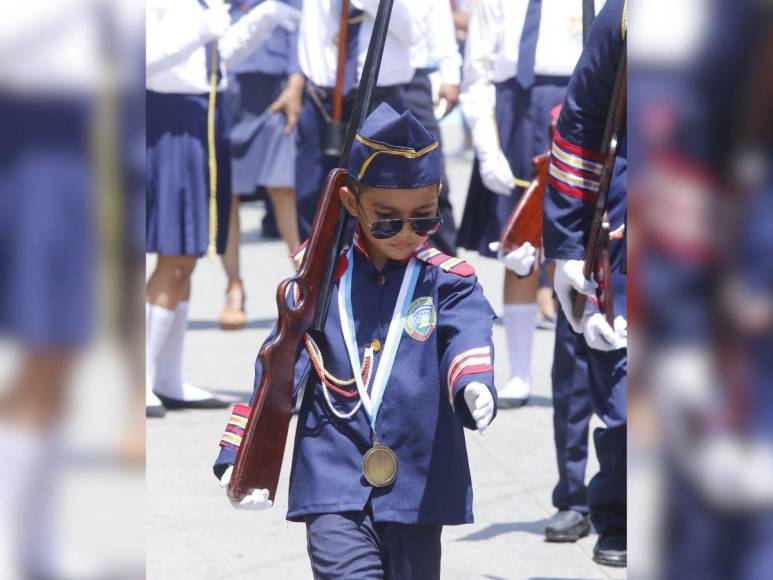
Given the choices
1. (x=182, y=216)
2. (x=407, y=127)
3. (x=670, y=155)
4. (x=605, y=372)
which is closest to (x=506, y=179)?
(x=182, y=216)

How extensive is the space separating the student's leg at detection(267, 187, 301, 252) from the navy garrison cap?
5550 millimetres

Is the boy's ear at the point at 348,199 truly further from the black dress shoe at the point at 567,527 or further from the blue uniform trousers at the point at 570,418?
the black dress shoe at the point at 567,527

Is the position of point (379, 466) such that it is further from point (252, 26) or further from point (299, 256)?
point (252, 26)

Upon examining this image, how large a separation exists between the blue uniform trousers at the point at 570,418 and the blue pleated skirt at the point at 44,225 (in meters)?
3.73

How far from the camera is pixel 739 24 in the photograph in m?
0.94

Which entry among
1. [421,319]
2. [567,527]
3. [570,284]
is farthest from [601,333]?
[567,527]

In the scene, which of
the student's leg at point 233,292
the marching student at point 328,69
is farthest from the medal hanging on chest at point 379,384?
the student's leg at point 233,292

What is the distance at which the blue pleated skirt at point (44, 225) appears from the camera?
0.96 meters

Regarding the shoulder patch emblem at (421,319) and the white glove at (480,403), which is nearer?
the white glove at (480,403)

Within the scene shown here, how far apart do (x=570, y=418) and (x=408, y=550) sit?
1741 millimetres

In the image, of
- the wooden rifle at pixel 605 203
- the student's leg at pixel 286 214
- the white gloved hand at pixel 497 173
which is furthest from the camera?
the student's leg at pixel 286 214

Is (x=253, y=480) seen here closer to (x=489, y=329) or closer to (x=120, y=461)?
(x=489, y=329)

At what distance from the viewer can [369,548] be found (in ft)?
9.97

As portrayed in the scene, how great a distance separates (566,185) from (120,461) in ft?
9.61
